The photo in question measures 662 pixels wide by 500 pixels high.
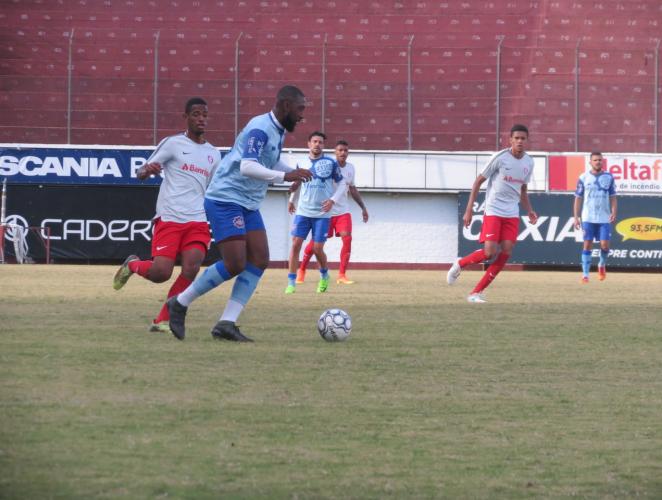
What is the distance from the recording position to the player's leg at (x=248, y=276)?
9.80 m

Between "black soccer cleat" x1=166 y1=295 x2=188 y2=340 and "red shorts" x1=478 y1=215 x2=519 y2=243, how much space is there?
22.6ft

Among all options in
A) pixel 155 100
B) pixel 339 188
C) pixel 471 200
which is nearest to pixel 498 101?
pixel 155 100

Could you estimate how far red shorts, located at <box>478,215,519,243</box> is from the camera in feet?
52.0

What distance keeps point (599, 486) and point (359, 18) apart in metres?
33.6

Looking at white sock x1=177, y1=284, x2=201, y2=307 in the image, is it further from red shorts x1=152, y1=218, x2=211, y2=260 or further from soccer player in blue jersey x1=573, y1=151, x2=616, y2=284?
soccer player in blue jersey x1=573, y1=151, x2=616, y2=284

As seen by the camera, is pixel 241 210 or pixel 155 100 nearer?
pixel 241 210

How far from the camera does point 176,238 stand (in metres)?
10.7

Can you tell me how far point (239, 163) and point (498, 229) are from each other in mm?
6786

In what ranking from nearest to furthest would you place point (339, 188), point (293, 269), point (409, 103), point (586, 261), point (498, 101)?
point (293, 269)
point (339, 188)
point (586, 261)
point (498, 101)
point (409, 103)

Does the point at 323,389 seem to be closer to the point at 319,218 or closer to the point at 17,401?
the point at 17,401

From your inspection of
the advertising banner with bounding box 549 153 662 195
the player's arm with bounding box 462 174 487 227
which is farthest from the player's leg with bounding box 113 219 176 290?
the advertising banner with bounding box 549 153 662 195

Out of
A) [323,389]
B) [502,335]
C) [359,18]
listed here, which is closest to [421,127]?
[359,18]

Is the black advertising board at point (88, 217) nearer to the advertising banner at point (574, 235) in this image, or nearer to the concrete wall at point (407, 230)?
the concrete wall at point (407, 230)

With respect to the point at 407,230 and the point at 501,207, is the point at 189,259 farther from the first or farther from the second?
the point at 407,230
